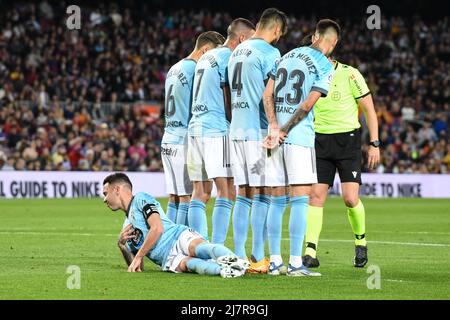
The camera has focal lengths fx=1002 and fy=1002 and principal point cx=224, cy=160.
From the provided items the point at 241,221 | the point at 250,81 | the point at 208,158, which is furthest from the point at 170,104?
the point at 241,221

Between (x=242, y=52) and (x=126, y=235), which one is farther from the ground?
(x=242, y=52)

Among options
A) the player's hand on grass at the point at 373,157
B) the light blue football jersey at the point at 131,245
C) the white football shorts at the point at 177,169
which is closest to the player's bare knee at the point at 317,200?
the player's hand on grass at the point at 373,157

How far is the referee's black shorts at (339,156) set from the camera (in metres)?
12.0

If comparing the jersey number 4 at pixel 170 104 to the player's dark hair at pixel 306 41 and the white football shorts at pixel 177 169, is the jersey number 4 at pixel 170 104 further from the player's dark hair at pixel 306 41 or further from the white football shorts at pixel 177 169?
the player's dark hair at pixel 306 41

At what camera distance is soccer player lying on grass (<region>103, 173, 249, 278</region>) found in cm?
1015

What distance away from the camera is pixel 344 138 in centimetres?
1209

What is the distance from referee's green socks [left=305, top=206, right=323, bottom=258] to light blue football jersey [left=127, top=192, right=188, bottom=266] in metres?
1.68

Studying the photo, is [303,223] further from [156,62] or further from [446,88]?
[446,88]

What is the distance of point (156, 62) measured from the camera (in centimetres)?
3688

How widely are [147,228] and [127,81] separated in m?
25.5

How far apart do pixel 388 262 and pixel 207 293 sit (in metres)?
3.95

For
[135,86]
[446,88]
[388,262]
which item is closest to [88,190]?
[135,86]

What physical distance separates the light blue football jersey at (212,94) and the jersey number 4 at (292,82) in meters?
1.04

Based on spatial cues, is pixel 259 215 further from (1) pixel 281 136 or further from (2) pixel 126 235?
(2) pixel 126 235
